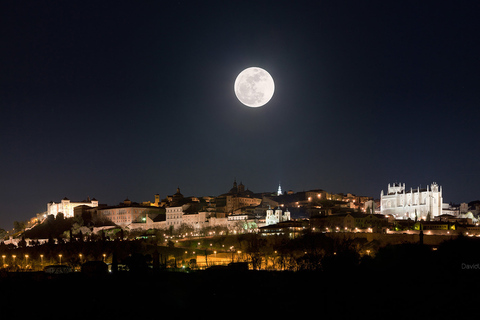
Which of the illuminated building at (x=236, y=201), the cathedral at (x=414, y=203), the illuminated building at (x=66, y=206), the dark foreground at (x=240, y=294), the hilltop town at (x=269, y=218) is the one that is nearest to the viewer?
the dark foreground at (x=240, y=294)

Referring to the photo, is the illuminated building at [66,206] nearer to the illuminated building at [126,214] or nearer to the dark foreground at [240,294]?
the illuminated building at [126,214]

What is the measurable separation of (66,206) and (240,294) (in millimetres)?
90111

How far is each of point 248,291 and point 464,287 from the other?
11.0 m

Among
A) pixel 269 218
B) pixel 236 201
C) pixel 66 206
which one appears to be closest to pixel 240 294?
pixel 269 218

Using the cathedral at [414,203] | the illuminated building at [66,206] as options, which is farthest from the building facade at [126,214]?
the cathedral at [414,203]

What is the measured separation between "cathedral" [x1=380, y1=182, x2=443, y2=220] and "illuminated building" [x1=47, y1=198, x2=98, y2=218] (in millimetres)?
65531

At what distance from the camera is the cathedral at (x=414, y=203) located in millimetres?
89875

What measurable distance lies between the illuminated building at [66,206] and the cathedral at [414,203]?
65.5 metres

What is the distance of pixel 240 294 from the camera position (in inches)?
982

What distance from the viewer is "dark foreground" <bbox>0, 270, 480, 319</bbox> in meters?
22.2

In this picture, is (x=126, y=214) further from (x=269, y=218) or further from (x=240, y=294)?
(x=240, y=294)

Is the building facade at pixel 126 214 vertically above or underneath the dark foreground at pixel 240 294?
underneath

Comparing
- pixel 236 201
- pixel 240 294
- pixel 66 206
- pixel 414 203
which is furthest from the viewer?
pixel 236 201

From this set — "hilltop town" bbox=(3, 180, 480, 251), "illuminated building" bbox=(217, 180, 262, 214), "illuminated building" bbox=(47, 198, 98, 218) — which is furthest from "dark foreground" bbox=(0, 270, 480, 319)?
"illuminated building" bbox=(217, 180, 262, 214)
